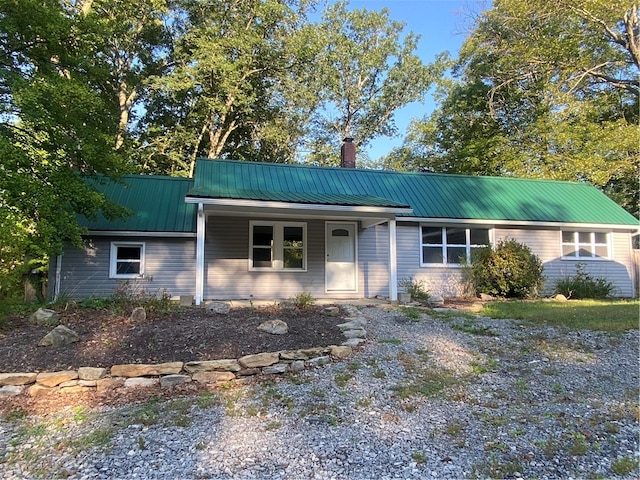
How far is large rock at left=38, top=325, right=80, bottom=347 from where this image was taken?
597 centimetres

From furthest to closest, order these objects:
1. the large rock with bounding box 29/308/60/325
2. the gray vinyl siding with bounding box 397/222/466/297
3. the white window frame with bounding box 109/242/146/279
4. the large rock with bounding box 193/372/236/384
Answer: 1. the gray vinyl siding with bounding box 397/222/466/297
2. the white window frame with bounding box 109/242/146/279
3. the large rock with bounding box 29/308/60/325
4. the large rock with bounding box 193/372/236/384

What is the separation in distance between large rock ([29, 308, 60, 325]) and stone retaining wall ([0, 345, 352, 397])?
76.8 inches

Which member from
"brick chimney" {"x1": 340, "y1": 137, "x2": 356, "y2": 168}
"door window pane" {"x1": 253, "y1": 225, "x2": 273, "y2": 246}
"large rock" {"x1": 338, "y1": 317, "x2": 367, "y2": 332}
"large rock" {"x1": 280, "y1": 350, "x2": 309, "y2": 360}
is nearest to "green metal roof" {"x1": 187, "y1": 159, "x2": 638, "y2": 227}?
"door window pane" {"x1": 253, "y1": 225, "x2": 273, "y2": 246}

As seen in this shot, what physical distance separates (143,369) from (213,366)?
2.76 ft

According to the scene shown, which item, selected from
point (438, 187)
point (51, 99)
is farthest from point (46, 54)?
point (438, 187)

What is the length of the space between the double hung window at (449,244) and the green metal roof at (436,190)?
0.62m

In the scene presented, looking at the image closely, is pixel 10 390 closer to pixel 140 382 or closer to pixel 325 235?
pixel 140 382

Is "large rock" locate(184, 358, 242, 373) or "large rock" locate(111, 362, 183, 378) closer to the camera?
"large rock" locate(111, 362, 183, 378)

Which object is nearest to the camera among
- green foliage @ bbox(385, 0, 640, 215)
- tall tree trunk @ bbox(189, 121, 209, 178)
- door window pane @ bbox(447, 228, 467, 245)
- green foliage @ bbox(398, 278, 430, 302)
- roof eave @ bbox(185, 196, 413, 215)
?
roof eave @ bbox(185, 196, 413, 215)

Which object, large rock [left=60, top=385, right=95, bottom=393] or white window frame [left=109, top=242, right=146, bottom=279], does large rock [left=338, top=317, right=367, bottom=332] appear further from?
white window frame [left=109, top=242, right=146, bottom=279]

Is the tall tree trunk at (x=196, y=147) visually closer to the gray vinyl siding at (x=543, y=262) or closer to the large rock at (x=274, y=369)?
the gray vinyl siding at (x=543, y=262)

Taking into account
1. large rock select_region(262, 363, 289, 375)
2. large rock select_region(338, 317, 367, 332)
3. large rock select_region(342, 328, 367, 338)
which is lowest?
large rock select_region(262, 363, 289, 375)

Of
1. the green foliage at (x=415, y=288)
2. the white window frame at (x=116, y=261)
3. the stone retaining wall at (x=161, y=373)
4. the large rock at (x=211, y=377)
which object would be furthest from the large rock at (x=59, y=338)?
the green foliage at (x=415, y=288)

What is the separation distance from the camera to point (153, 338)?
246 inches
